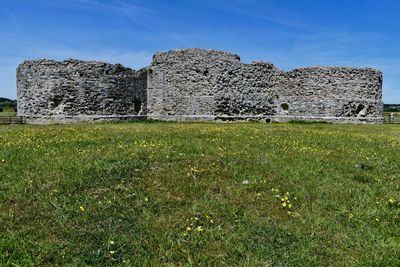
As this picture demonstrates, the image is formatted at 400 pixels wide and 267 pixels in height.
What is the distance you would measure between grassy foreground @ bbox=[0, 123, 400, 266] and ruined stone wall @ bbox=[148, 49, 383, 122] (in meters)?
20.5

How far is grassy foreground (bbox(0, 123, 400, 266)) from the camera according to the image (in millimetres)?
6293

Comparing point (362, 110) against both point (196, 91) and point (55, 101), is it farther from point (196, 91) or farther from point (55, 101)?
point (55, 101)

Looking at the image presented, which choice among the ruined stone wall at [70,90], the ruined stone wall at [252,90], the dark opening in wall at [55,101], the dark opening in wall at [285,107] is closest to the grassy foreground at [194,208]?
the ruined stone wall at [70,90]

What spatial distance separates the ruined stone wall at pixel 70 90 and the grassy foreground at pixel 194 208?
18663mm

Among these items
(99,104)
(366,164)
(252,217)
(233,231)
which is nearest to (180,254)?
(233,231)

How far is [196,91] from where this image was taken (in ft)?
106

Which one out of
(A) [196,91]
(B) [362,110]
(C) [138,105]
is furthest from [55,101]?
(B) [362,110]

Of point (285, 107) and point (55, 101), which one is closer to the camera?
point (55, 101)

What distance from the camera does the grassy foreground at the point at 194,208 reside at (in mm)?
6293

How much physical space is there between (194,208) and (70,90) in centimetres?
2450

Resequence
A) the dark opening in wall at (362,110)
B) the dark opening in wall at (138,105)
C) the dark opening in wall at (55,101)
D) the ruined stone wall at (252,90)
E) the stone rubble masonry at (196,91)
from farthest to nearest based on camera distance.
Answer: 1. the dark opening in wall at (362,110)
2. the dark opening in wall at (138,105)
3. the ruined stone wall at (252,90)
4. the stone rubble masonry at (196,91)
5. the dark opening in wall at (55,101)

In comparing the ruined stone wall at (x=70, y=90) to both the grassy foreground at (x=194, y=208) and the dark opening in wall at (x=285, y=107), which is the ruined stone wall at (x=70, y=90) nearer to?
the dark opening in wall at (x=285, y=107)

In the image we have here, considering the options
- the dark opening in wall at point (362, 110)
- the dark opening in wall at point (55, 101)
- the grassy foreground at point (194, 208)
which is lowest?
the grassy foreground at point (194, 208)

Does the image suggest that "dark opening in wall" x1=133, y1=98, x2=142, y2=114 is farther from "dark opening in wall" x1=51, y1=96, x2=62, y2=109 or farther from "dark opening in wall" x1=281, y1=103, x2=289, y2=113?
"dark opening in wall" x1=281, y1=103, x2=289, y2=113
